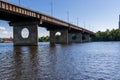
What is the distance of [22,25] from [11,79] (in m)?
79.0

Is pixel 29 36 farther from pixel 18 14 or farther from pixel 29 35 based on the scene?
pixel 18 14

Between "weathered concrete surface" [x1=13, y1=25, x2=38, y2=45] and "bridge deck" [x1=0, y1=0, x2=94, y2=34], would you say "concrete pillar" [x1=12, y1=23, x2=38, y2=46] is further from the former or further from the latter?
"bridge deck" [x1=0, y1=0, x2=94, y2=34]

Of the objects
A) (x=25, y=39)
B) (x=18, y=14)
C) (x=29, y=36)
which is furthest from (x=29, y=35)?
(x=18, y=14)

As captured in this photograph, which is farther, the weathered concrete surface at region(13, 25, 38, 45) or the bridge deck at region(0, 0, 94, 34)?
the weathered concrete surface at region(13, 25, 38, 45)

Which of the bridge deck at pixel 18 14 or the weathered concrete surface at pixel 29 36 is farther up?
the bridge deck at pixel 18 14

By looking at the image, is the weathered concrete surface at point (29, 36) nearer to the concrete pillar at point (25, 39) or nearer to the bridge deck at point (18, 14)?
the concrete pillar at point (25, 39)

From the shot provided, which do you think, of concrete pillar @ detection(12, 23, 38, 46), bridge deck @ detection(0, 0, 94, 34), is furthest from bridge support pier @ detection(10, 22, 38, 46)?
bridge deck @ detection(0, 0, 94, 34)

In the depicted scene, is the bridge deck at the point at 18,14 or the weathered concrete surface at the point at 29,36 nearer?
the bridge deck at the point at 18,14

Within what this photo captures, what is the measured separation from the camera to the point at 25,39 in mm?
100188

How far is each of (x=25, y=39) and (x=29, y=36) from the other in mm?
4059

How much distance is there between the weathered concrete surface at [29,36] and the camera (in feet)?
314

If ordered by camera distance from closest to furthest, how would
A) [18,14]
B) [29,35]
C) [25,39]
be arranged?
[18,14]
[29,35]
[25,39]

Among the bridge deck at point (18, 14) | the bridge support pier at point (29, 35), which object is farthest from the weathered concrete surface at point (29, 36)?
the bridge deck at point (18, 14)

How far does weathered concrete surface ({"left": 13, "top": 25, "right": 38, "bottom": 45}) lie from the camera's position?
314ft
